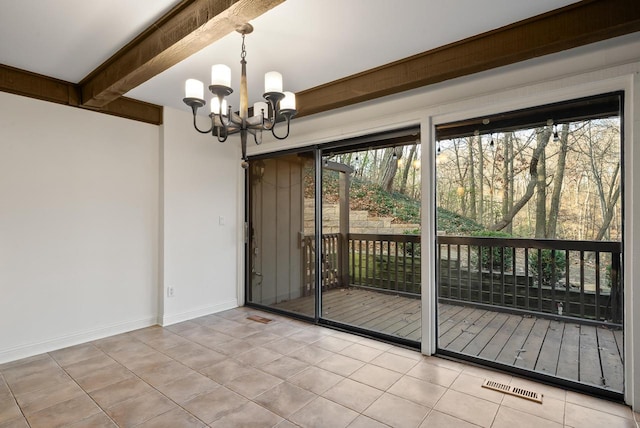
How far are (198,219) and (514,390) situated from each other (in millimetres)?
3657

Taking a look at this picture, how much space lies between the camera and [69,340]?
327 cm

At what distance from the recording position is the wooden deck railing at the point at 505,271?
8.77 feet

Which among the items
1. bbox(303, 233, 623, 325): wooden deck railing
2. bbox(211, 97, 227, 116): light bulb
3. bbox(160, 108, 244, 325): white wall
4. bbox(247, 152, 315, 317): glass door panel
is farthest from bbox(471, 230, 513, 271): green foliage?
bbox(160, 108, 244, 325): white wall

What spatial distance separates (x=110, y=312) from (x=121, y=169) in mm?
1536

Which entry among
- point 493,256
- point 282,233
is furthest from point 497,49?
point 282,233

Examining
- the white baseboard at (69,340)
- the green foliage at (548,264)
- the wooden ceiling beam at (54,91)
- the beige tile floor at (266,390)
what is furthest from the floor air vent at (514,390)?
the wooden ceiling beam at (54,91)

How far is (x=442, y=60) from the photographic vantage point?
8.50 feet

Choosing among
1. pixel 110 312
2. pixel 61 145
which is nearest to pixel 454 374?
pixel 110 312

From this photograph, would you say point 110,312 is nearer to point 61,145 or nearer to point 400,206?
point 61,145

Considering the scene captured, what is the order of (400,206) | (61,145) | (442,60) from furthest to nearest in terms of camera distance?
(400,206)
(61,145)
(442,60)

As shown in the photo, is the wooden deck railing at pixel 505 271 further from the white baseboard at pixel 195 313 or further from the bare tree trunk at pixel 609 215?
the white baseboard at pixel 195 313

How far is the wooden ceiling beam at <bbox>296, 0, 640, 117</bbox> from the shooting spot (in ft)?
6.54

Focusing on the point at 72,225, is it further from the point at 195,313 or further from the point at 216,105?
the point at 216,105

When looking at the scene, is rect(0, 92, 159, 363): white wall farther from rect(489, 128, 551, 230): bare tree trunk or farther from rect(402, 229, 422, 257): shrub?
rect(489, 128, 551, 230): bare tree trunk
